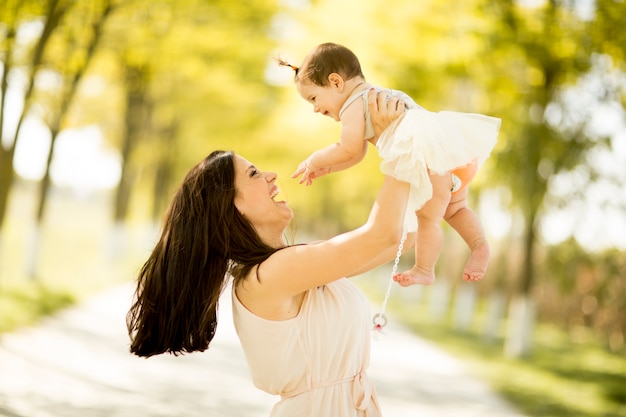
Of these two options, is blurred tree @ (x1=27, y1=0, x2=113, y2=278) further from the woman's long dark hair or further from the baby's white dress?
the baby's white dress

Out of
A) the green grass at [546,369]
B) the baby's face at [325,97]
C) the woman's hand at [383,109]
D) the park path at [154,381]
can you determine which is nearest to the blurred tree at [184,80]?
the park path at [154,381]

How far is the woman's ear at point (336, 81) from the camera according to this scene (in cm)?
312

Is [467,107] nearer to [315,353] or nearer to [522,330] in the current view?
[522,330]

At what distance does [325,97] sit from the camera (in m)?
3.15

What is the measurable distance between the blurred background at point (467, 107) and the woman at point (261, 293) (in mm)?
5739

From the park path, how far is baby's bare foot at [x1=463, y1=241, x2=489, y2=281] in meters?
3.00

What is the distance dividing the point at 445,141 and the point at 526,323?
1006cm

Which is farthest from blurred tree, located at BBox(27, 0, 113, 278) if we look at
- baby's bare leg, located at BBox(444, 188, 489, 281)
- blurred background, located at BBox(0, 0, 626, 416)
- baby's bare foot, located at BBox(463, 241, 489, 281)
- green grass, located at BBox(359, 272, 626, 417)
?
baby's bare foot, located at BBox(463, 241, 489, 281)

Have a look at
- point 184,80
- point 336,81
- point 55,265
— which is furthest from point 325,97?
point 55,265

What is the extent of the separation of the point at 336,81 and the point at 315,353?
95cm

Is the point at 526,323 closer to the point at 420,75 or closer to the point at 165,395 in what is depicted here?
the point at 420,75

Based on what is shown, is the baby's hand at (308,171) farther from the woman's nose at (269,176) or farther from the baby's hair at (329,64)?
the baby's hair at (329,64)

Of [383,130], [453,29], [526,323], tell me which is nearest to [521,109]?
[453,29]

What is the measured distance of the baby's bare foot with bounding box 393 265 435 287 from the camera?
306 centimetres
